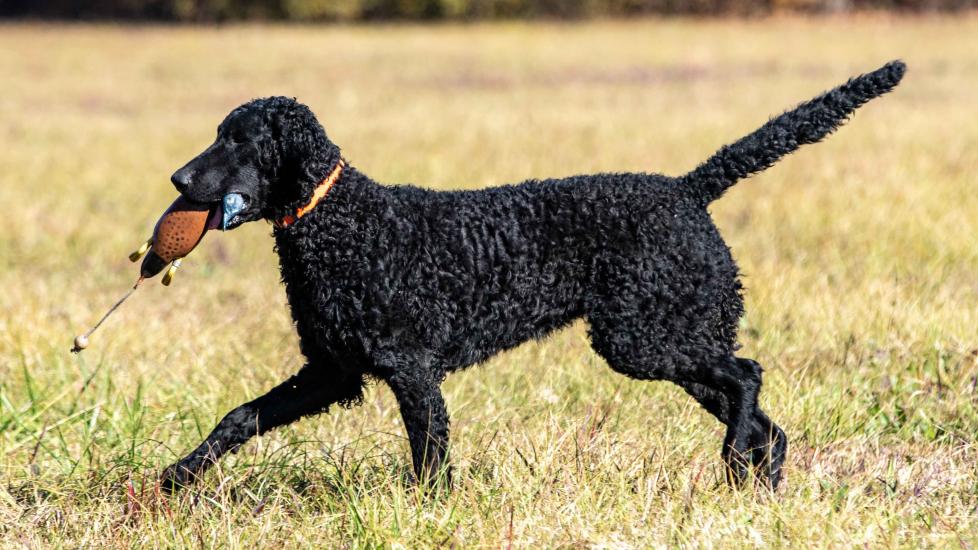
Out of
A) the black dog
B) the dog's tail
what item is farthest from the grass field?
the dog's tail

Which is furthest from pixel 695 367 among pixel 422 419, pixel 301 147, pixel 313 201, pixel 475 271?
pixel 301 147

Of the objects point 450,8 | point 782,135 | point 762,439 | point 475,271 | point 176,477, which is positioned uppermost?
point 450,8

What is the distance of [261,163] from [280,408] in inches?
32.3

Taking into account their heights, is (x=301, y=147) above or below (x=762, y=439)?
above

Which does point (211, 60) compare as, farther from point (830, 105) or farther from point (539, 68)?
point (830, 105)

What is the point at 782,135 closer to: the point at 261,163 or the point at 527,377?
the point at 527,377

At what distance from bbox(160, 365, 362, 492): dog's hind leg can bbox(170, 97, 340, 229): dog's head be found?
58 cm

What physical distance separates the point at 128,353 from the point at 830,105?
3387 millimetres

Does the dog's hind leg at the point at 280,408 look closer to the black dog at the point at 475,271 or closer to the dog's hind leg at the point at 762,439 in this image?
the black dog at the point at 475,271

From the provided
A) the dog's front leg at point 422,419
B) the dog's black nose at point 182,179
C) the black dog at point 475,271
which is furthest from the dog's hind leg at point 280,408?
the dog's black nose at point 182,179

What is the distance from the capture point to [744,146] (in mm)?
4195

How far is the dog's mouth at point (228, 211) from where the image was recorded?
3.75 meters

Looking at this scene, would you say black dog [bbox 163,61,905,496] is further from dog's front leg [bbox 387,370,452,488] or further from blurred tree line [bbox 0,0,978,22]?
blurred tree line [bbox 0,0,978,22]

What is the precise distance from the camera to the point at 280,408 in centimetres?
402
